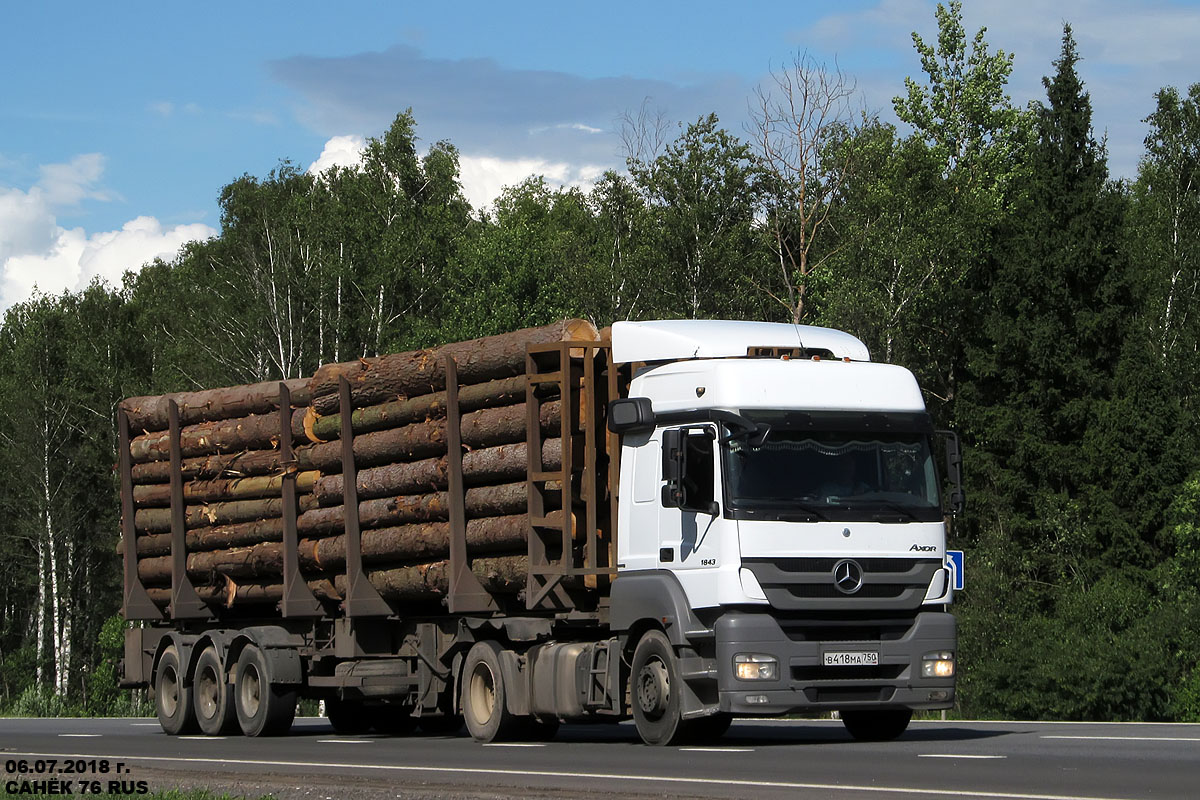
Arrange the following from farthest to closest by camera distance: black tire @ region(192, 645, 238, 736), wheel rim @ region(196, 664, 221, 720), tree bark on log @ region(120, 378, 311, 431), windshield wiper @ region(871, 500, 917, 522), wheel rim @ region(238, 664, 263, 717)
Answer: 1. wheel rim @ region(196, 664, 221, 720)
2. tree bark on log @ region(120, 378, 311, 431)
3. black tire @ region(192, 645, 238, 736)
4. wheel rim @ region(238, 664, 263, 717)
5. windshield wiper @ region(871, 500, 917, 522)

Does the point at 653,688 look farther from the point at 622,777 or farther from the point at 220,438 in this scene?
the point at 220,438

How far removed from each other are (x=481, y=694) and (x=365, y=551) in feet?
8.76

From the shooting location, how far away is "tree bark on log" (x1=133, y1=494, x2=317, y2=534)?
21156mm

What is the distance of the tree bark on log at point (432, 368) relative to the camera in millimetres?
17016

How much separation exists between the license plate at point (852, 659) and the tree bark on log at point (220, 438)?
8.33 m

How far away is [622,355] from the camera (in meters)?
16.5

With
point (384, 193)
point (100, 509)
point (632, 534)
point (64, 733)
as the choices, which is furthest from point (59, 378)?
point (632, 534)

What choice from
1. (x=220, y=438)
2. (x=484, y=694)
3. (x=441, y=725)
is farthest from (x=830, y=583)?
(x=220, y=438)

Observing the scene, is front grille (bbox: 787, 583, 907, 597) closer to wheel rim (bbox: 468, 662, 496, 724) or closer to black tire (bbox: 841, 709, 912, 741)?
black tire (bbox: 841, 709, 912, 741)

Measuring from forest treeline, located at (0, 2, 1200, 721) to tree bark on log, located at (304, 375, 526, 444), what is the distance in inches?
732

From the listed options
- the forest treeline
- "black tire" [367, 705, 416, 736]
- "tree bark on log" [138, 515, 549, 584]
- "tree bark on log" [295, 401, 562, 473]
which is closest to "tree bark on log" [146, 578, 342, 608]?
"tree bark on log" [138, 515, 549, 584]

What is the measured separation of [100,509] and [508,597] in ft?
159

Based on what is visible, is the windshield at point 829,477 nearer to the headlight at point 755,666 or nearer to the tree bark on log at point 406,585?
the headlight at point 755,666

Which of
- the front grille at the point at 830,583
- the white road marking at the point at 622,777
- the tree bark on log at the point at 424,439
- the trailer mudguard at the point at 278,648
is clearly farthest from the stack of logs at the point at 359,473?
the white road marking at the point at 622,777
